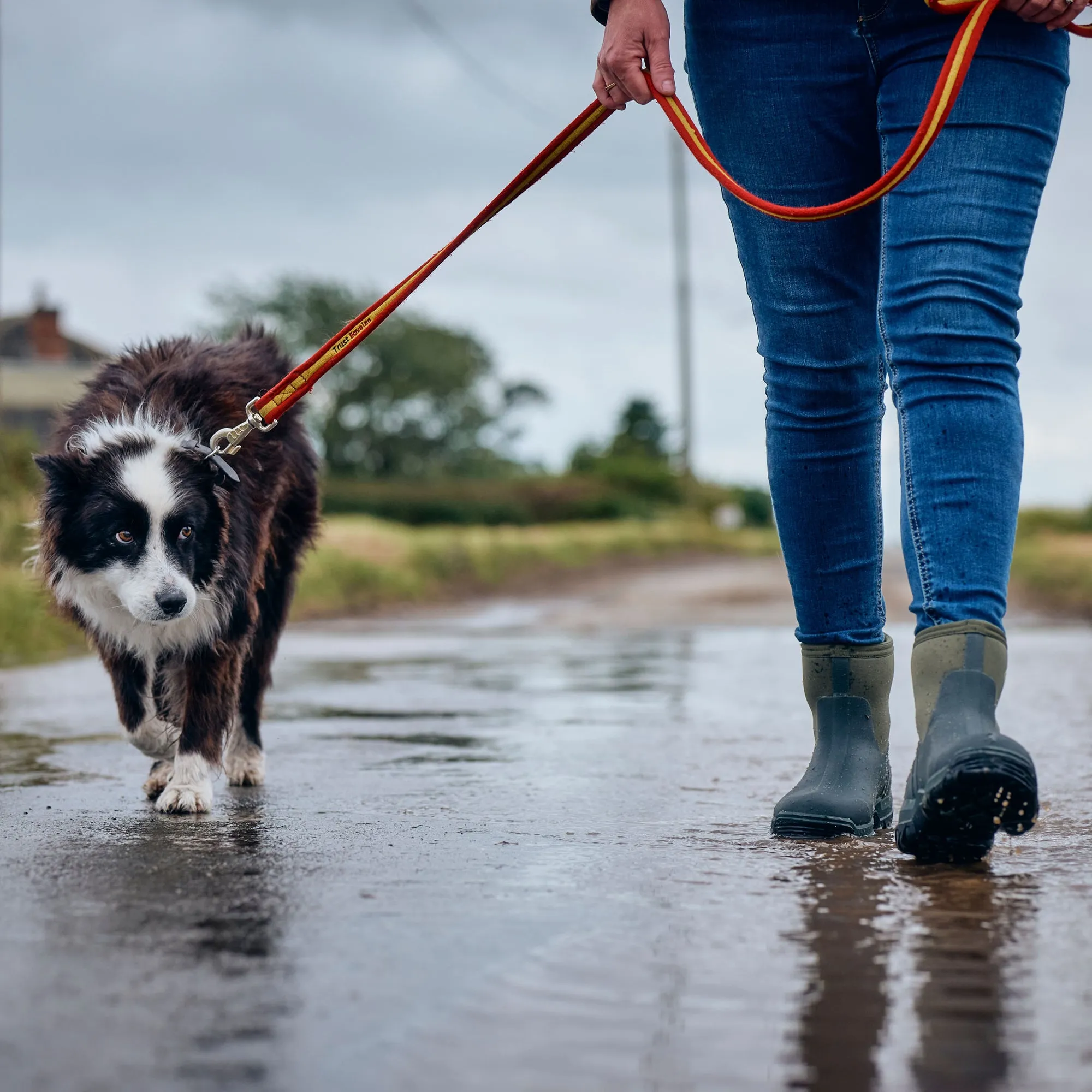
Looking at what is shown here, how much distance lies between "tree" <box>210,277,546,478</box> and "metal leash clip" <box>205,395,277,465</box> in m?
44.9

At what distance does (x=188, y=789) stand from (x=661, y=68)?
1837 millimetres

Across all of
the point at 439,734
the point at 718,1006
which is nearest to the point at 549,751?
the point at 439,734

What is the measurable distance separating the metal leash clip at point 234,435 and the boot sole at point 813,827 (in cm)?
154

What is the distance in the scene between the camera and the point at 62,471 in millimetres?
3910

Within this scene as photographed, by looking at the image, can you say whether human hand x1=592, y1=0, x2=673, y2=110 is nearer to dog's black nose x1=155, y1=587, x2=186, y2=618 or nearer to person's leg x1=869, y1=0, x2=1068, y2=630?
person's leg x1=869, y1=0, x2=1068, y2=630

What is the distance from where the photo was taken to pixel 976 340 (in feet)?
8.91

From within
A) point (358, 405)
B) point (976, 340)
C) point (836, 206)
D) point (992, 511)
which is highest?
point (358, 405)

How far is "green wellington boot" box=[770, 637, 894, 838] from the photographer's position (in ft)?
9.38

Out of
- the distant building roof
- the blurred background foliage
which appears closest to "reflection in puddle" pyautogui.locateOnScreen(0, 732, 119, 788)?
the blurred background foliage

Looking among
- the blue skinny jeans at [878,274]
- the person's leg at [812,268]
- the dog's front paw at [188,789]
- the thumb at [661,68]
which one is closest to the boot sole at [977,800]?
the blue skinny jeans at [878,274]

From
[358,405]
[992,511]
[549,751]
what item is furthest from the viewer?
[358,405]

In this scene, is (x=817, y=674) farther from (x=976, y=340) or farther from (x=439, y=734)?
(x=439, y=734)

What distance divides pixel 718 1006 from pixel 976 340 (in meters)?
1.39

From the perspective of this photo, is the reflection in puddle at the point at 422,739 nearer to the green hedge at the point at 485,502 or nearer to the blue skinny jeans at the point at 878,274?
the blue skinny jeans at the point at 878,274
